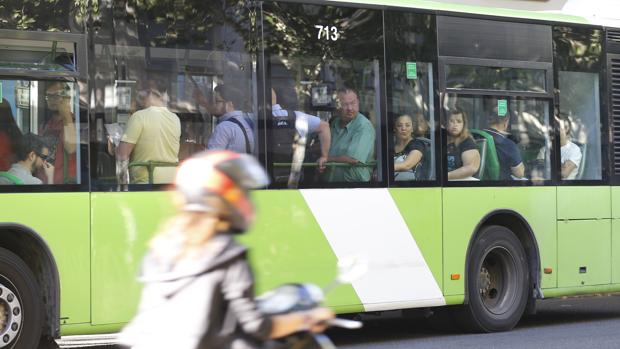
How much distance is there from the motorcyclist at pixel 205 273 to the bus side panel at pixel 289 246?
5.68 metres

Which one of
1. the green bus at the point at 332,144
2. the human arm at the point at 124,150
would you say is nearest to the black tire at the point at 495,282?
the green bus at the point at 332,144

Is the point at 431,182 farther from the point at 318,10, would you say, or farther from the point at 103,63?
the point at 103,63

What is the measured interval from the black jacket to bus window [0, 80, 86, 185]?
508 centimetres

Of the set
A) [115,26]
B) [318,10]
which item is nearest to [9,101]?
[115,26]

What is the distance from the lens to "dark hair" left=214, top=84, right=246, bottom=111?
9.90 metres

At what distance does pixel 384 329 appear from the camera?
12.8 meters

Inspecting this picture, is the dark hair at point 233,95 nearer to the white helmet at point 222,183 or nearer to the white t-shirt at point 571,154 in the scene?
the white t-shirt at point 571,154

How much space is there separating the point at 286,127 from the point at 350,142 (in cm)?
79

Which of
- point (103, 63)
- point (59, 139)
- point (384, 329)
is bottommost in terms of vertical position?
point (384, 329)

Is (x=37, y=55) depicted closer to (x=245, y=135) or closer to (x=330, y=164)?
(x=245, y=135)

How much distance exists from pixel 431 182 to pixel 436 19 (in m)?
1.66

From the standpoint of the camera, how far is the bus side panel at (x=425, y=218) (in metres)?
11.0

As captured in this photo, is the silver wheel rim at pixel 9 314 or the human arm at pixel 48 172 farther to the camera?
the human arm at pixel 48 172

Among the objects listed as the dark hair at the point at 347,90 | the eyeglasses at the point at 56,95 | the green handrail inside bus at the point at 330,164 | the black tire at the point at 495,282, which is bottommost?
the black tire at the point at 495,282
